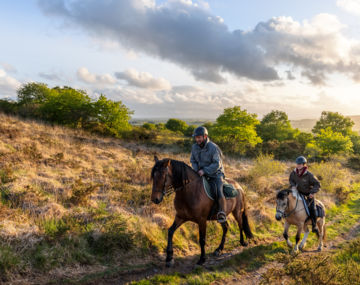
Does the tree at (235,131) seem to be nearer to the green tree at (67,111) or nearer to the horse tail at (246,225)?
the green tree at (67,111)

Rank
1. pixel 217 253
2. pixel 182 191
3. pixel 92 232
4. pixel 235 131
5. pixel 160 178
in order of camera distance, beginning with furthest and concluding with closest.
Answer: pixel 235 131
pixel 217 253
pixel 92 232
pixel 182 191
pixel 160 178

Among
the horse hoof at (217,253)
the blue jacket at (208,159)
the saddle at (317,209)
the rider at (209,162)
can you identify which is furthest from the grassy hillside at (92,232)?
the blue jacket at (208,159)

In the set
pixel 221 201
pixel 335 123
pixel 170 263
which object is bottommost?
pixel 170 263

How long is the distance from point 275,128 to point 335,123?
52.0 feet

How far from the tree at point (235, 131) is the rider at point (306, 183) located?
90.4 ft

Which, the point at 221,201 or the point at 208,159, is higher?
the point at 208,159

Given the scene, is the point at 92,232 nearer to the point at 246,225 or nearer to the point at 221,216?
the point at 221,216

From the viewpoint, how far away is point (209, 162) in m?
6.30

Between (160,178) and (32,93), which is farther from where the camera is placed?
(32,93)

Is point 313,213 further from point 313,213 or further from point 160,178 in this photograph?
point 160,178

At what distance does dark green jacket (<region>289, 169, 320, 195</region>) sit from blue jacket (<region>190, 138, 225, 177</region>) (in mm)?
3601

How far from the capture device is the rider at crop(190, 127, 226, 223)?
6078 millimetres

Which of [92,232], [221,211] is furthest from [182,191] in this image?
[92,232]

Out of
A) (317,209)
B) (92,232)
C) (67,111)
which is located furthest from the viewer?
(67,111)
